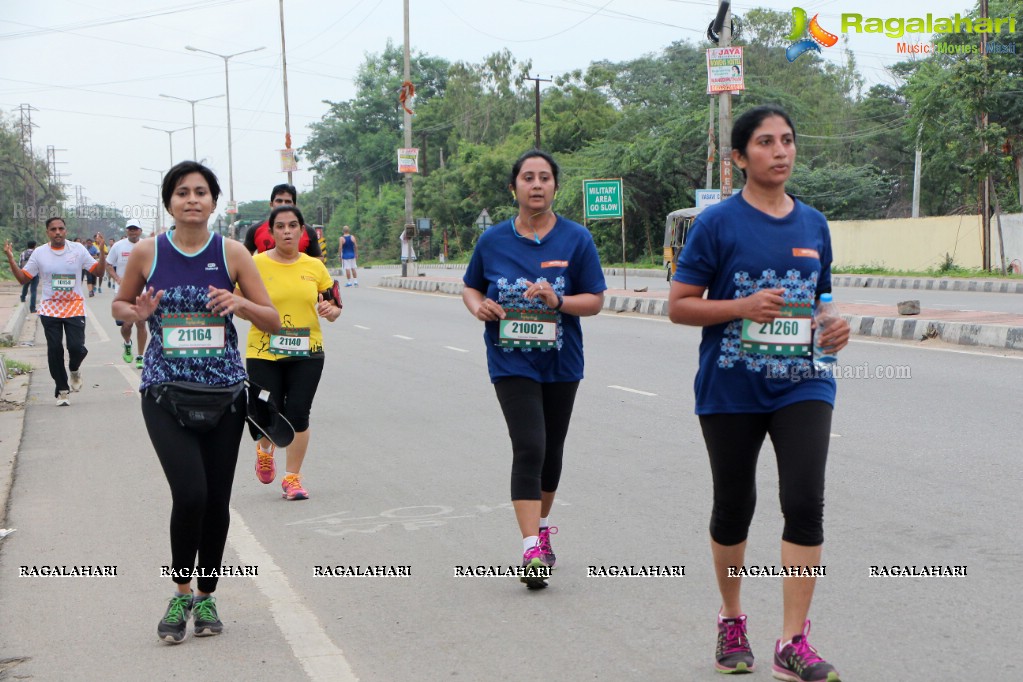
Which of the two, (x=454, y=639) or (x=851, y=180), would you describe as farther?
(x=851, y=180)

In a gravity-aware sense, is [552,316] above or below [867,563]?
above

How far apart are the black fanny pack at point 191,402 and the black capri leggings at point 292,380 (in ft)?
9.16

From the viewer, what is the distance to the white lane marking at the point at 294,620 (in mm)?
4484

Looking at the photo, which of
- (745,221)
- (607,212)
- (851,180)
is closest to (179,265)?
(745,221)

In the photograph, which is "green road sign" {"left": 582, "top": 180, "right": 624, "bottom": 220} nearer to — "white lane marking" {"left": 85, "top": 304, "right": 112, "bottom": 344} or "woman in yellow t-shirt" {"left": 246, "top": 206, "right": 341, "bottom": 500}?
"white lane marking" {"left": 85, "top": 304, "right": 112, "bottom": 344}

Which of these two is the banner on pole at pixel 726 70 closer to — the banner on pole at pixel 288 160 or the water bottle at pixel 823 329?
the water bottle at pixel 823 329

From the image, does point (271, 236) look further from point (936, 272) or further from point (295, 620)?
point (936, 272)

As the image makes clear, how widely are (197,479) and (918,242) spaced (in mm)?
36885

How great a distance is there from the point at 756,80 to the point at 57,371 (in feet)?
195

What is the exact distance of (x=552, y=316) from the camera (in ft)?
18.2

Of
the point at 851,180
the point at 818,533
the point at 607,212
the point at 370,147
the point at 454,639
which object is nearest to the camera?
the point at 818,533

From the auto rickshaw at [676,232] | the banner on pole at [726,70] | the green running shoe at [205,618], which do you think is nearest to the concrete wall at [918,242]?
the auto rickshaw at [676,232]

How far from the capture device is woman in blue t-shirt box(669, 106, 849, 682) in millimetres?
4113

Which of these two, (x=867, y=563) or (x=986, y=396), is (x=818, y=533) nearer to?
(x=867, y=563)
